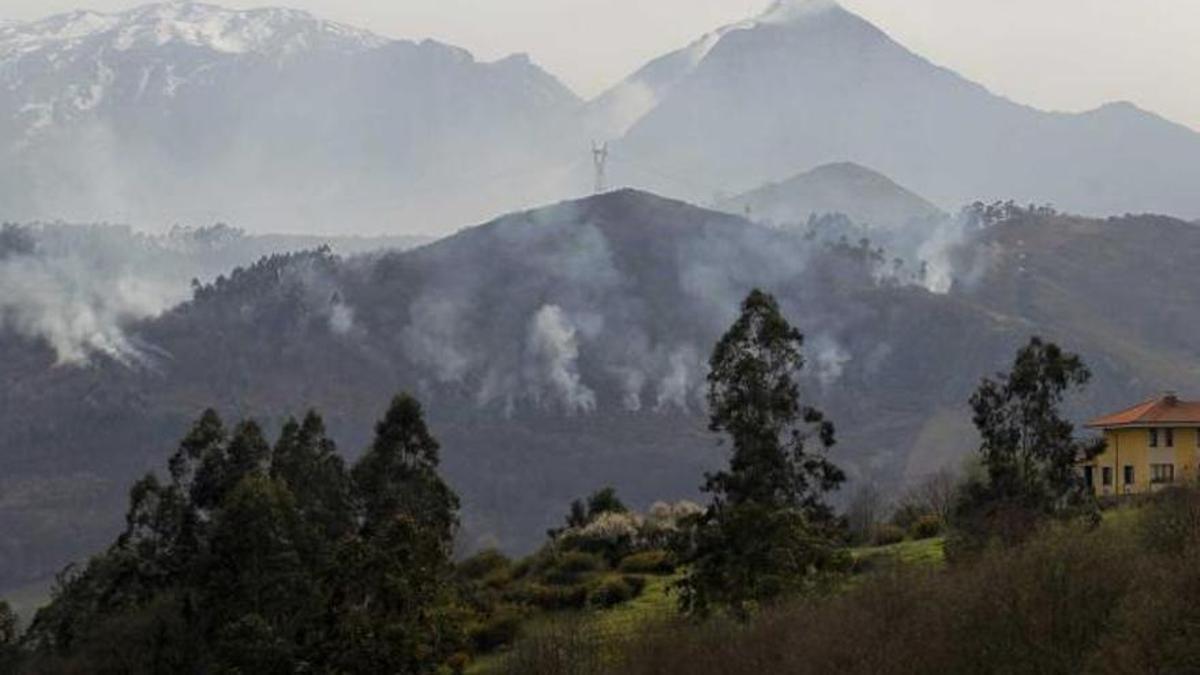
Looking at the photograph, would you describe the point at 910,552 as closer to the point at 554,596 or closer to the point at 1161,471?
the point at 554,596

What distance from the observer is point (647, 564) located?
10394 centimetres

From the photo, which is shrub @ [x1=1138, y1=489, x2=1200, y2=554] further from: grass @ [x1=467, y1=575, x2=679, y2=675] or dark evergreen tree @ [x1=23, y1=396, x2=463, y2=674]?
dark evergreen tree @ [x1=23, y1=396, x2=463, y2=674]

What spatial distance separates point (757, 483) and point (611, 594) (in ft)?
79.4

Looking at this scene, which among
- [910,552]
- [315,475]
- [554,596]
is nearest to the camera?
[315,475]

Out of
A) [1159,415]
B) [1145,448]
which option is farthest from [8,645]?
[1159,415]

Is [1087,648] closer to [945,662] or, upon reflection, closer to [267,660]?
[945,662]

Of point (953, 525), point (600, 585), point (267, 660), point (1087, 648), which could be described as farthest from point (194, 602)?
point (1087, 648)

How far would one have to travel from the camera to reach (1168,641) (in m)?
48.7

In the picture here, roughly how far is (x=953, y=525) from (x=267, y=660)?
30877 mm

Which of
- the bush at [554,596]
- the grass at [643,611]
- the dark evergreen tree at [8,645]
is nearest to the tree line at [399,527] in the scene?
the grass at [643,611]

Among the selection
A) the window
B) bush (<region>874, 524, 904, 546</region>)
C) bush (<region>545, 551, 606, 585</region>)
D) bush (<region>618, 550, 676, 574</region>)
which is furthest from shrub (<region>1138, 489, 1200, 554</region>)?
the window

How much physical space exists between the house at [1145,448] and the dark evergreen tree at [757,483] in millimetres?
48050

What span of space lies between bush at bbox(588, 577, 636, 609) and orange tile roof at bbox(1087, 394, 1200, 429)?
133 ft

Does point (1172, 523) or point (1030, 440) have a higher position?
point (1030, 440)
